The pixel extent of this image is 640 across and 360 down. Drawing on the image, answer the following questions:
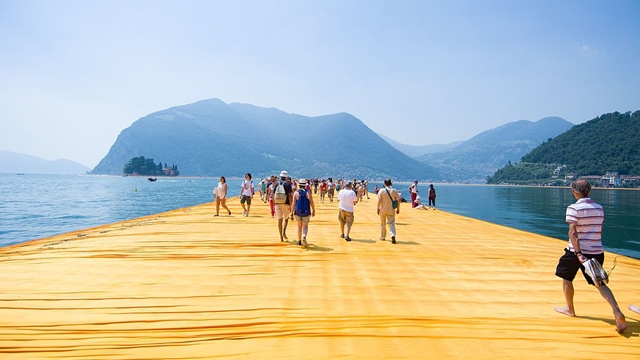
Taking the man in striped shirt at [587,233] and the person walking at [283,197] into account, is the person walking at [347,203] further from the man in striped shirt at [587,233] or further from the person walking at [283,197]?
the man in striped shirt at [587,233]

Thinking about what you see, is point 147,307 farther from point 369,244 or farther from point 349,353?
point 369,244

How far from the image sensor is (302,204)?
8.41 meters

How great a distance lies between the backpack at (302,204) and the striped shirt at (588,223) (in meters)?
5.45

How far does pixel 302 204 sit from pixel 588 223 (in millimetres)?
5667

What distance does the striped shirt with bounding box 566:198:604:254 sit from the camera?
3900mm

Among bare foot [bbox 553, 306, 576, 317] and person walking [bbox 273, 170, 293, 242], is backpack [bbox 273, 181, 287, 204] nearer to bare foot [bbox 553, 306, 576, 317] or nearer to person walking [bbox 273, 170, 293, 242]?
person walking [bbox 273, 170, 293, 242]

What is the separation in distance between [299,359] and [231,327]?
99cm

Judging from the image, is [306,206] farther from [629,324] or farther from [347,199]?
[629,324]

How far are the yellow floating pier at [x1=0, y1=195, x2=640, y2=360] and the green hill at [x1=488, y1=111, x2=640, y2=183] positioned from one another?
165785 millimetres

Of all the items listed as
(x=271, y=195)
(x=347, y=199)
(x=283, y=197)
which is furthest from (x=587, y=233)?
(x=271, y=195)

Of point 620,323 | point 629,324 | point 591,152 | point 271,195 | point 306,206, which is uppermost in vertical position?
point 591,152

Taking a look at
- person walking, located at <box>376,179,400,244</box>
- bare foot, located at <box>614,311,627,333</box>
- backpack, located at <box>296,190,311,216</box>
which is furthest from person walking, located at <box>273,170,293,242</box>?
bare foot, located at <box>614,311,627,333</box>

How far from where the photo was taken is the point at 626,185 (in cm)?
12044

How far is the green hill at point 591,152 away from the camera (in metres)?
136
